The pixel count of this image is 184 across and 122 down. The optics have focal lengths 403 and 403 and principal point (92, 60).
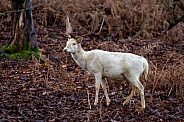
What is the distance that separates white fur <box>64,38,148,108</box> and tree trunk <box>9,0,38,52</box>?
3.34 m

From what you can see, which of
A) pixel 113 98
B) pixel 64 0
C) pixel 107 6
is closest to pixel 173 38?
pixel 107 6

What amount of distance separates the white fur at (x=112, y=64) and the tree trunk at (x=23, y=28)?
3.34 meters

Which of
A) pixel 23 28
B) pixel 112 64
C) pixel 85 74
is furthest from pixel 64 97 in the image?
pixel 23 28

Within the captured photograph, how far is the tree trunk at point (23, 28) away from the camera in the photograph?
10.3 meters

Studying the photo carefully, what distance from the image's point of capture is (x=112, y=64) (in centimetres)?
718

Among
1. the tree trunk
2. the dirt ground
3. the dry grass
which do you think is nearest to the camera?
the dirt ground

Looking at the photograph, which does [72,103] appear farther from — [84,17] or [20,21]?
[84,17]

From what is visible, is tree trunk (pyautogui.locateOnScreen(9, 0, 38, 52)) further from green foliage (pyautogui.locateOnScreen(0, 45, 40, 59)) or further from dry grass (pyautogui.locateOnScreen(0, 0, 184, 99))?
dry grass (pyautogui.locateOnScreen(0, 0, 184, 99))

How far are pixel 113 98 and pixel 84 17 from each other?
7.66 meters

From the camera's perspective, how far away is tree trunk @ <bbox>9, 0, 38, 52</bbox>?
1028 centimetres

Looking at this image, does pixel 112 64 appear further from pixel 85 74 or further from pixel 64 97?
pixel 85 74

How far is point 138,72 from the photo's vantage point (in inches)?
282

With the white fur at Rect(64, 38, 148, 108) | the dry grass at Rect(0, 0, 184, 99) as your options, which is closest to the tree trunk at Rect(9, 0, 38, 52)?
the white fur at Rect(64, 38, 148, 108)

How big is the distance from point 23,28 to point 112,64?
399 cm
